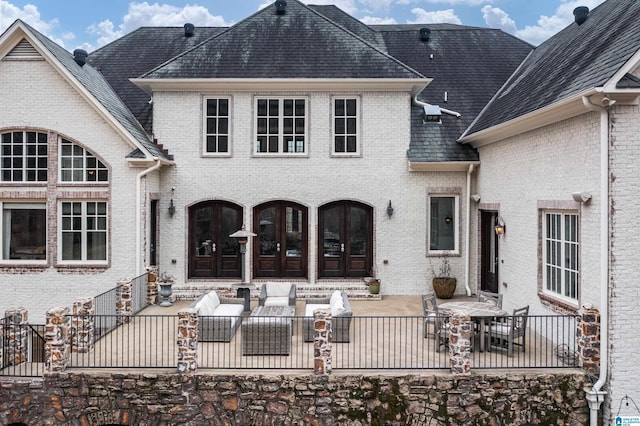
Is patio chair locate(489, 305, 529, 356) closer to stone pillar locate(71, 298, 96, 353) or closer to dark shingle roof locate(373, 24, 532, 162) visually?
dark shingle roof locate(373, 24, 532, 162)

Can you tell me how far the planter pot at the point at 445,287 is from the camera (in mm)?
14820

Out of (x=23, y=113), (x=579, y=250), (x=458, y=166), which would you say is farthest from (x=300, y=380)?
(x=23, y=113)

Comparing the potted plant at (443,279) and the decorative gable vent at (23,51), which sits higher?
the decorative gable vent at (23,51)

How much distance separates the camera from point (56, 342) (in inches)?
350

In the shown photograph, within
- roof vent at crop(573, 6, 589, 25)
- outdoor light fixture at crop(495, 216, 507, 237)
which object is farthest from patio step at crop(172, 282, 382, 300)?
roof vent at crop(573, 6, 589, 25)

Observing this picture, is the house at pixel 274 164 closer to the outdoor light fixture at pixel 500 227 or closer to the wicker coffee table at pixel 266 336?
the outdoor light fixture at pixel 500 227

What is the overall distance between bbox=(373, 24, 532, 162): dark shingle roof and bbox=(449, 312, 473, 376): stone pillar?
7.19 metres

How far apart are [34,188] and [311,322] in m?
9.23

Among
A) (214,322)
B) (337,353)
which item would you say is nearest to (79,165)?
(214,322)

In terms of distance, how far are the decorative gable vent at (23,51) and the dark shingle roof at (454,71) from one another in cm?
1097

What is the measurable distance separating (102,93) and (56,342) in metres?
8.46

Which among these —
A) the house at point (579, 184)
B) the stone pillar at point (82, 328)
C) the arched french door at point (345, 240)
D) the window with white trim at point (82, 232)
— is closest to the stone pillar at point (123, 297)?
the stone pillar at point (82, 328)

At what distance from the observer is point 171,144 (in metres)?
15.3

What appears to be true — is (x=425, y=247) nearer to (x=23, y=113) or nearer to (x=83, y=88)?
(x=83, y=88)
